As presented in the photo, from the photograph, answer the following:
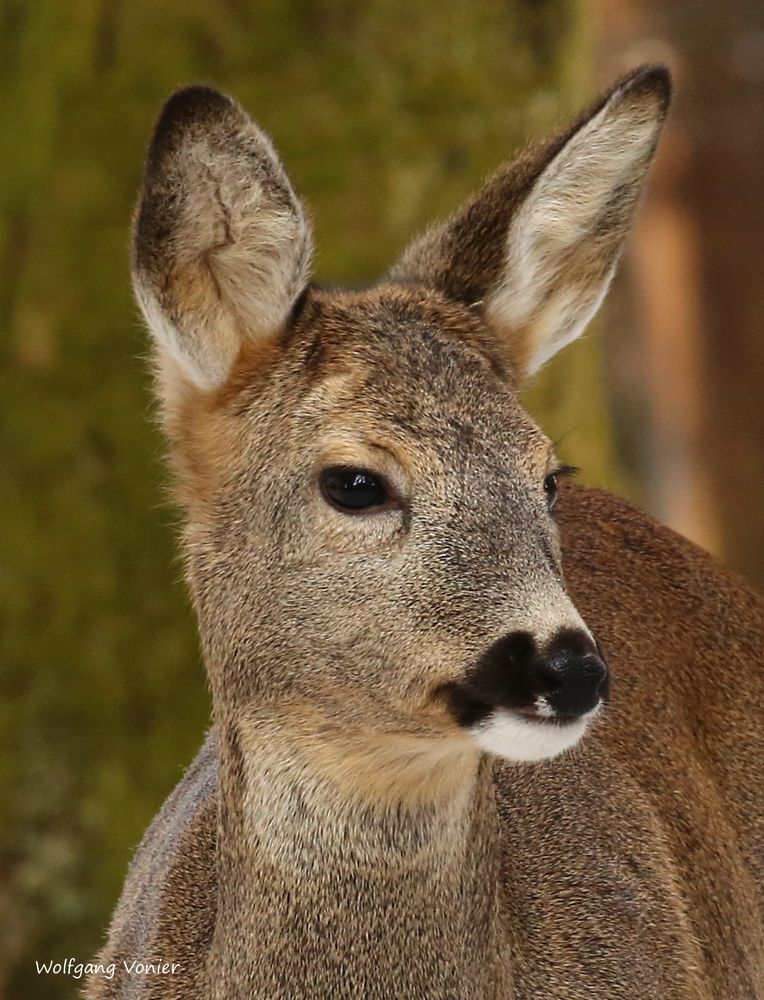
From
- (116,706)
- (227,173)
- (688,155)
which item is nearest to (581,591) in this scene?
(227,173)

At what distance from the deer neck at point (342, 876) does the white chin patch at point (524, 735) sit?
327 mm

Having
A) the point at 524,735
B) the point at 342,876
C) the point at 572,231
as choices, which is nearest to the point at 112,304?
the point at 572,231

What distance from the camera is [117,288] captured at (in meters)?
8.53

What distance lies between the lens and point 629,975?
193 inches

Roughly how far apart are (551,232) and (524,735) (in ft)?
5.06

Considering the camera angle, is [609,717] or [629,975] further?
[609,717]

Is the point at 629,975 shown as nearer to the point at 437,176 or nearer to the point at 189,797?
the point at 189,797

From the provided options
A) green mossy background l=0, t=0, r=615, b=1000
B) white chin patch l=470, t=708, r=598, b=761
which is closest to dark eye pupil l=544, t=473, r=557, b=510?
white chin patch l=470, t=708, r=598, b=761

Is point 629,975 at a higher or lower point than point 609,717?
lower

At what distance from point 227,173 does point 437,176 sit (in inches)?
172

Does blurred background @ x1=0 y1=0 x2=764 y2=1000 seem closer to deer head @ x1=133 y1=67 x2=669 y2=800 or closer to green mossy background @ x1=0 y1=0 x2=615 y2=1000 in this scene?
green mossy background @ x1=0 y1=0 x2=615 y2=1000

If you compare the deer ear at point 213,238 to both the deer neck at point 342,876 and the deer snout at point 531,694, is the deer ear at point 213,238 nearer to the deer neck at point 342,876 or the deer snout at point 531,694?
the deer neck at point 342,876

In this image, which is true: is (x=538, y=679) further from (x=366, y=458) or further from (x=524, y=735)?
(x=366, y=458)

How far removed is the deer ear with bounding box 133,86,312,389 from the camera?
4406 millimetres
